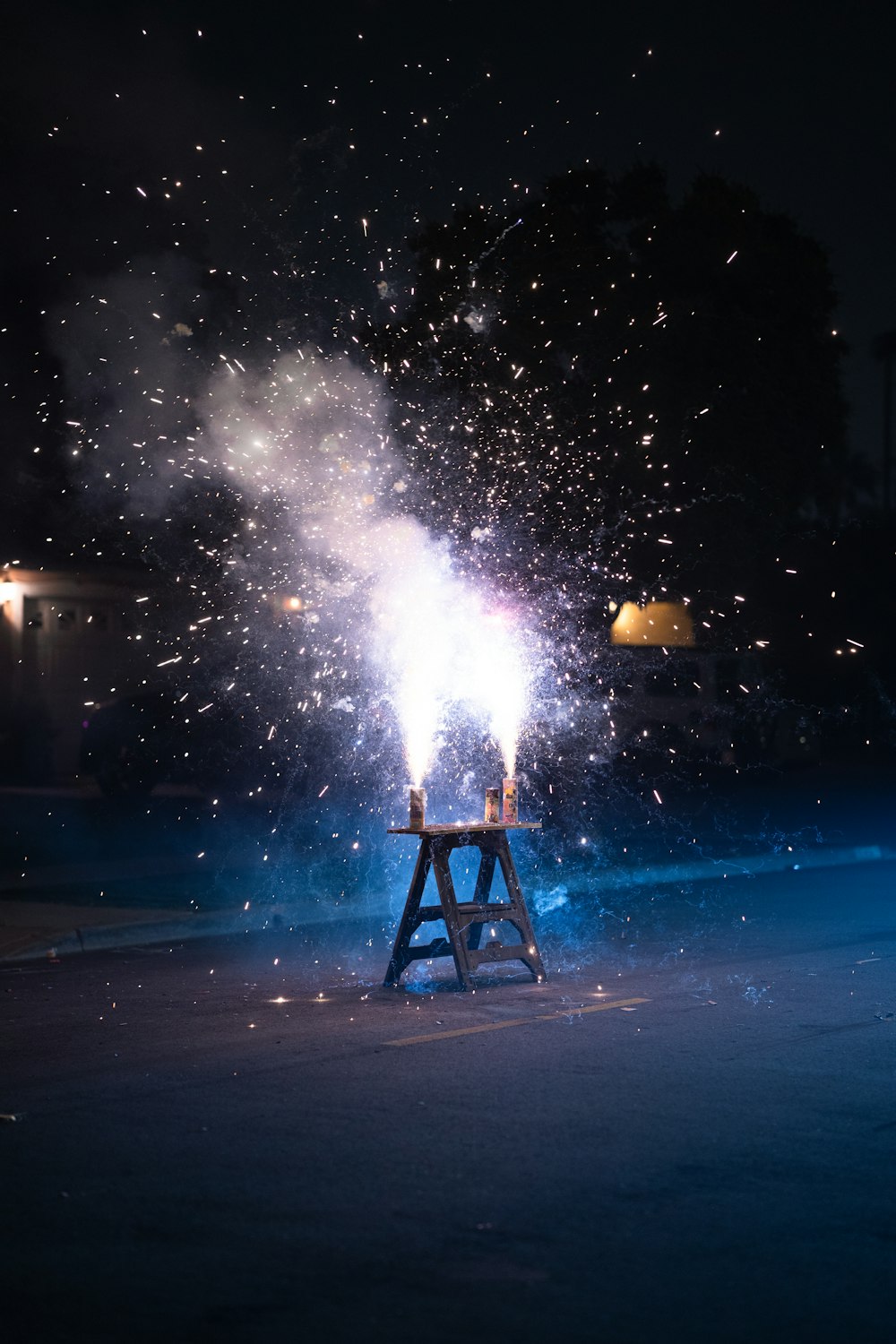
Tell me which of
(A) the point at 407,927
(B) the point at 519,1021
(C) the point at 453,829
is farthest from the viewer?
(C) the point at 453,829

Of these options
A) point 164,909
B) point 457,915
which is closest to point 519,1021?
point 457,915

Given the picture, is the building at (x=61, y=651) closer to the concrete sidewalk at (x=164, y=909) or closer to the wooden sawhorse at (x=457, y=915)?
the concrete sidewalk at (x=164, y=909)

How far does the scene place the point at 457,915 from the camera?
386 inches

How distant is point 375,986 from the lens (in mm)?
9844

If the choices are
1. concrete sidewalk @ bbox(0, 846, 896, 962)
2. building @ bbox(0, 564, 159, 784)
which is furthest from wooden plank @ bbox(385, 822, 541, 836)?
building @ bbox(0, 564, 159, 784)

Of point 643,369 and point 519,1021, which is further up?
point 643,369

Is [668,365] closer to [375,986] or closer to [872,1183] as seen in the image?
[375,986]

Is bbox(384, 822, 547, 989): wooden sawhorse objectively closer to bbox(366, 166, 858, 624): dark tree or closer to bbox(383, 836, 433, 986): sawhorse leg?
bbox(383, 836, 433, 986): sawhorse leg

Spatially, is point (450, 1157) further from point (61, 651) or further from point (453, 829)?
point (61, 651)

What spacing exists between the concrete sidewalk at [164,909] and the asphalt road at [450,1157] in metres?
1.44

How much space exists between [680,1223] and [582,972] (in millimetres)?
5330

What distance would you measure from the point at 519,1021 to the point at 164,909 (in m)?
5.39

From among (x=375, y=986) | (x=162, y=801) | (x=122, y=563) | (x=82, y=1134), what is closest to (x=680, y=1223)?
(x=82, y=1134)

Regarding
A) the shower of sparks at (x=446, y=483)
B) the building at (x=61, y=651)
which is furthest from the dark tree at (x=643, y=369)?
the building at (x=61, y=651)
